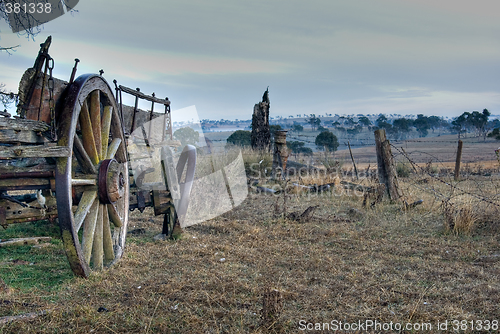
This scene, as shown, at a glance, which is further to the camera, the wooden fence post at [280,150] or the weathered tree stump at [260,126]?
the weathered tree stump at [260,126]

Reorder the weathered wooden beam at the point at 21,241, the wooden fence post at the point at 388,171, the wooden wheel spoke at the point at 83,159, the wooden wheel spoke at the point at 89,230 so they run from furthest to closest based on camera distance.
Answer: the wooden fence post at the point at 388,171 < the weathered wooden beam at the point at 21,241 < the wooden wheel spoke at the point at 89,230 < the wooden wheel spoke at the point at 83,159

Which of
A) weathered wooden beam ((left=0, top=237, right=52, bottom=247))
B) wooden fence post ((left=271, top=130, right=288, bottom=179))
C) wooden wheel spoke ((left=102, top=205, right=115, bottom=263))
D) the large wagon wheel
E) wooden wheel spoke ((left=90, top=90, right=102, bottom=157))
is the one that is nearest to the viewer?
the large wagon wheel

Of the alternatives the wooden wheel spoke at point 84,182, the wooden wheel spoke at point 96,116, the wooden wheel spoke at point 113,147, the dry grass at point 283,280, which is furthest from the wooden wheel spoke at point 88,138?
the dry grass at point 283,280

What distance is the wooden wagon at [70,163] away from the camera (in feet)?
9.95

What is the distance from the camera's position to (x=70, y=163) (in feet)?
10.2

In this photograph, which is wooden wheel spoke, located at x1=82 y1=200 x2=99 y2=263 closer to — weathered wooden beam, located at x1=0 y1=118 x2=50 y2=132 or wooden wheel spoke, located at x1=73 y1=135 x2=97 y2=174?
wooden wheel spoke, located at x1=73 y1=135 x2=97 y2=174

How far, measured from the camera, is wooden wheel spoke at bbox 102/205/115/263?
13.6 feet

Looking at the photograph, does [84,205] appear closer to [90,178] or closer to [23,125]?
[90,178]

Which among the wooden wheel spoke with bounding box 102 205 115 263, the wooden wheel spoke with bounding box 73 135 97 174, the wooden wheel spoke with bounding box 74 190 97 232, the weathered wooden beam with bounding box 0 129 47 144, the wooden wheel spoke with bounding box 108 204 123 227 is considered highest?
the weathered wooden beam with bounding box 0 129 47 144

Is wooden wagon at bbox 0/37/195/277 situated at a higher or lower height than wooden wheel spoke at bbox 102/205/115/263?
higher

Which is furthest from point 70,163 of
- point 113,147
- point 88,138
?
point 113,147

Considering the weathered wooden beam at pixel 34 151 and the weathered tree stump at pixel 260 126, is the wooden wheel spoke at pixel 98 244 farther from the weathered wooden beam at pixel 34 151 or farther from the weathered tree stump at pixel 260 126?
the weathered tree stump at pixel 260 126

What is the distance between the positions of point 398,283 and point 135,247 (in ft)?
10.4

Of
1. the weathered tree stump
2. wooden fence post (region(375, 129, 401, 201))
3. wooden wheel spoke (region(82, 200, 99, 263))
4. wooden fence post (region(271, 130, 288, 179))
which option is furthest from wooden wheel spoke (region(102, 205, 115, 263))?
the weathered tree stump
